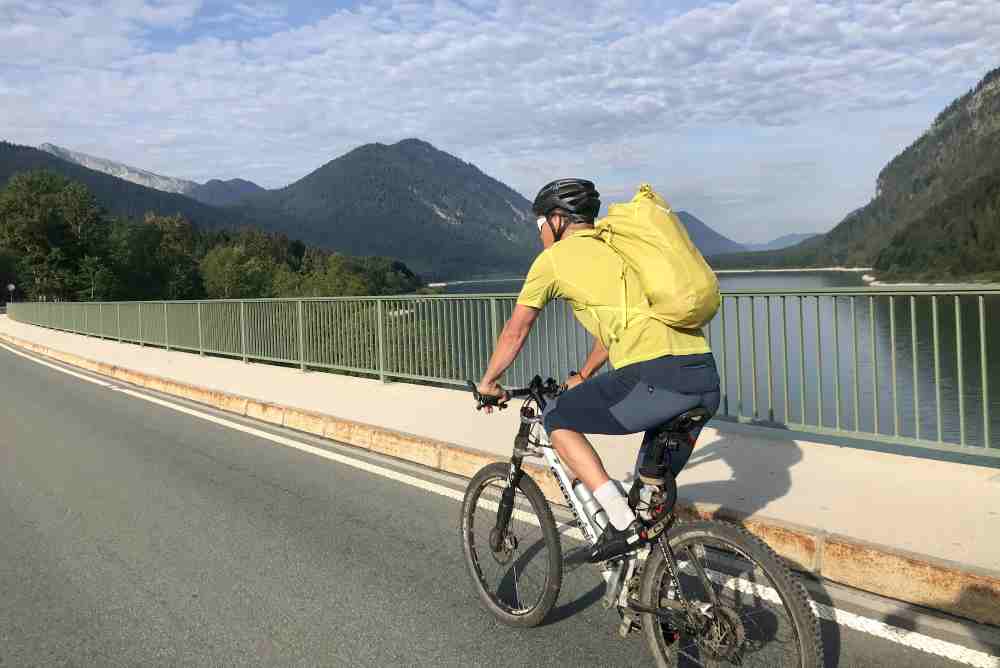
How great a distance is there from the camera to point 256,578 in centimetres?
451

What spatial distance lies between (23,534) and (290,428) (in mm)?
4359

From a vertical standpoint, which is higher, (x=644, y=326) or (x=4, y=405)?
(x=644, y=326)

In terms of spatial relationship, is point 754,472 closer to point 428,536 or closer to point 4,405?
point 428,536

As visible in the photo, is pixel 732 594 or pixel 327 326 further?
pixel 327 326

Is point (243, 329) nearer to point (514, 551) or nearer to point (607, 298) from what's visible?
point (514, 551)

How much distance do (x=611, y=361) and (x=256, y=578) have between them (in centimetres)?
245

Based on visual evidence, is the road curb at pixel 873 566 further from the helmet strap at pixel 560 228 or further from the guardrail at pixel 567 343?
the helmet strap at pixel 560 228

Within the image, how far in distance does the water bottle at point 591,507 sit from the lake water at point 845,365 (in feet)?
8.12

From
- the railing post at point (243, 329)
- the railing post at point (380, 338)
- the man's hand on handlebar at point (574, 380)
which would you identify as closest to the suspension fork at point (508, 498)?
the man's hand on handlebar at point (574, 380)

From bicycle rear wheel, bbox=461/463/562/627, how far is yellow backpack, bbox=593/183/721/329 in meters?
1.00

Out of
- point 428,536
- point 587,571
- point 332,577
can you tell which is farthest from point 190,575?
point 587,571

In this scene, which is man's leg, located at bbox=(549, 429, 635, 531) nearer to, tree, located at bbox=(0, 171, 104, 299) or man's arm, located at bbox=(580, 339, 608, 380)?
man's arm, located at bbox=(580, 339, 608, 380)

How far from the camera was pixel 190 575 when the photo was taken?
15.0 feet

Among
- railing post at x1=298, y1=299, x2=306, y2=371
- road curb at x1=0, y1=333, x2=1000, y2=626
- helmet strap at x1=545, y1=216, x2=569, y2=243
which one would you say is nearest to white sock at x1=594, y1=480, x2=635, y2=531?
helmet strap at x1=545, y1=216, x2=569, y2=243
